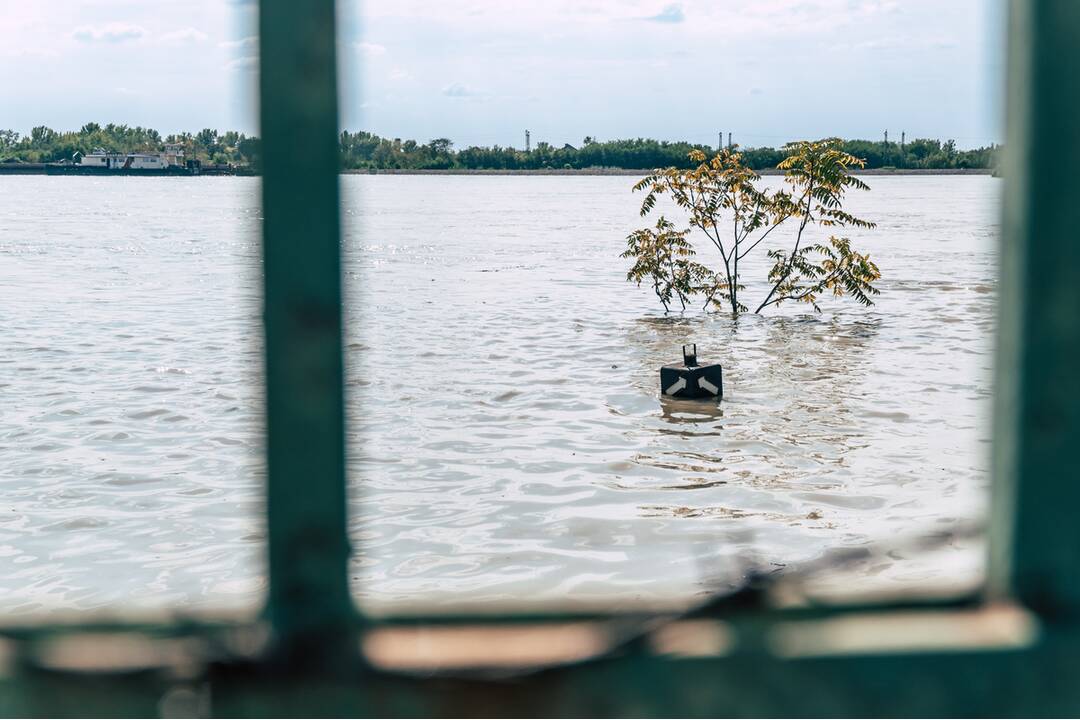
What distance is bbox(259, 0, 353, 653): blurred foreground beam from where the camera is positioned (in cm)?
94

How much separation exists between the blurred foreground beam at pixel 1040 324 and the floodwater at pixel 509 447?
7 cm

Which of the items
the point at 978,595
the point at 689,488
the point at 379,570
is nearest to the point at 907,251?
the point at 689,488

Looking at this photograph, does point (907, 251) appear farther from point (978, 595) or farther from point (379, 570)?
point (978, 595)

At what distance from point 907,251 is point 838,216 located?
25816mm

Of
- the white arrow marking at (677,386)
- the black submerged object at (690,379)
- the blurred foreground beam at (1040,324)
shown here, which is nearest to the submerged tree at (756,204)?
the black submerged object at (690,379)

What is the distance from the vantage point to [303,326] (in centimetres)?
98

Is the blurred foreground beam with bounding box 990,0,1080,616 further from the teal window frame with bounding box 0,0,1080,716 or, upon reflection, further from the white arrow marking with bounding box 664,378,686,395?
the white arrow marking with bounding box 664,378,686,395

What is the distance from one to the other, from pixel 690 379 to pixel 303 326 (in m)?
12.4

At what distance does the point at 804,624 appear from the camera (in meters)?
1.04

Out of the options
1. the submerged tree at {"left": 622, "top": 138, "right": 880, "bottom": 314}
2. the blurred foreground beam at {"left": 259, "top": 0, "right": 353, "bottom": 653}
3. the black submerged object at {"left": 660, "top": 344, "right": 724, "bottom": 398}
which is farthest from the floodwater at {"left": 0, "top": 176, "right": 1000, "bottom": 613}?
the submerged tree at {"left": 622, "top": 138, "right": 880, "bottom": 314}

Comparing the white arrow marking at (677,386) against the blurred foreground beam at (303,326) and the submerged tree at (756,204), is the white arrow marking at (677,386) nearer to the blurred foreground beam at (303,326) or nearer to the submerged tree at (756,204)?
the submerged tree at (756,204)

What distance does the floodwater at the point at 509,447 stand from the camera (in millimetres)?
7543

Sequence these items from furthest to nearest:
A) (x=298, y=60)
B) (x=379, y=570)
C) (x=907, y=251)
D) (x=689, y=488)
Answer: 1. (x=907, y=251)
2. (x=689, y=488)
3. (x=379, y=570)
4. (x=298, y=60)

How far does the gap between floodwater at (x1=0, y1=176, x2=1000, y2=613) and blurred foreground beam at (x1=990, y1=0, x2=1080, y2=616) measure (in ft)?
0.24
